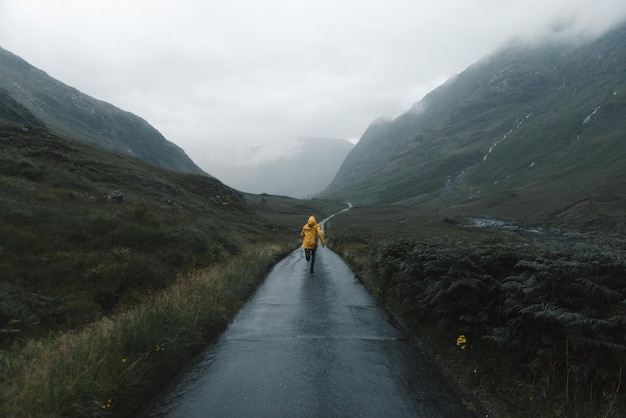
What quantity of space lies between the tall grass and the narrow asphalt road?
419 mm

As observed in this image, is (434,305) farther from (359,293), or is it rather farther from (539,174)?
(539,174)

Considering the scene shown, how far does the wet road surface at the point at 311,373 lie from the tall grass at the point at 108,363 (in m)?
0.42

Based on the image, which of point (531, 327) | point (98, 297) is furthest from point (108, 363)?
point (531, 327)

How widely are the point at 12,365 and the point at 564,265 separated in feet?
28.6

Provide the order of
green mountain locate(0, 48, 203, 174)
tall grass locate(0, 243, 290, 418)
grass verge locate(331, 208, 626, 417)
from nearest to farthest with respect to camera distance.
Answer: tall grass locate(0, 243, 290, 418) → grass verge locate(331, 208, 626, 417) → green mountain locate(0, 48, 203, 174)

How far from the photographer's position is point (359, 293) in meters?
13.9

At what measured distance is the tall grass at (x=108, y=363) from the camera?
462 cm

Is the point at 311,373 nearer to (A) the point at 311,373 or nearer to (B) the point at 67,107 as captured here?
(A) the point at 311,373

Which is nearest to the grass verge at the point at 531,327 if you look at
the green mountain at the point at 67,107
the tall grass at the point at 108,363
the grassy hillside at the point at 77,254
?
the tall grass at the point at 108,363

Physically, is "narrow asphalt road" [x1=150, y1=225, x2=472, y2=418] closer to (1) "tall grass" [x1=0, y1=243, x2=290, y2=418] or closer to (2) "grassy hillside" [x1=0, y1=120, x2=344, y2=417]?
(1) "tall grass" [x1=0, y1=243, x2=290, y2=418]

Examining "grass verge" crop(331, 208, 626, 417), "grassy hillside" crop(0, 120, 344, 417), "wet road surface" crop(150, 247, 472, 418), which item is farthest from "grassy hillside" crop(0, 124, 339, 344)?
"grass verge" crop(331, 208, 626, 417)

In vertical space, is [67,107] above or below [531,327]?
above

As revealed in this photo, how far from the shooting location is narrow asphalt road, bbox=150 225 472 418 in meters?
5.51

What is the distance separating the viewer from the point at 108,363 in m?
5.51
